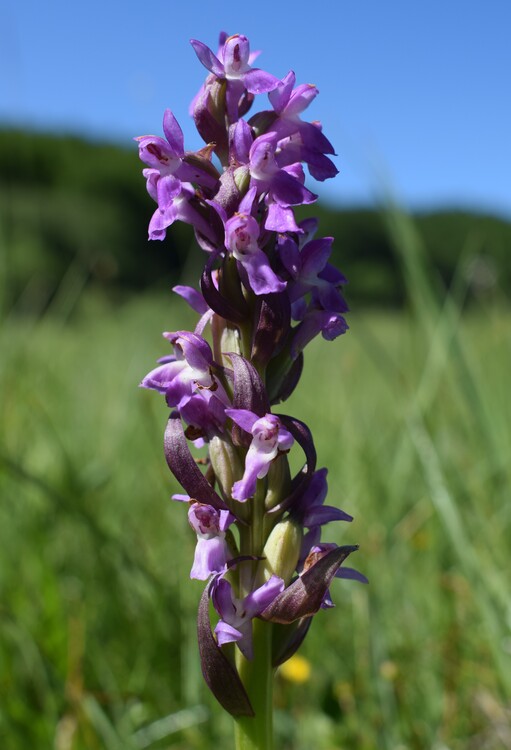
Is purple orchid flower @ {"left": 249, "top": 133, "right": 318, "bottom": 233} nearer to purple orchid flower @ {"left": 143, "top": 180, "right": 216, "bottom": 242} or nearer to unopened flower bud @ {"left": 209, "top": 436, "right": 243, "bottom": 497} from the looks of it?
purple orchid flower @ {"left": 143, "top": 180, "right": 216, "bottom": 242}


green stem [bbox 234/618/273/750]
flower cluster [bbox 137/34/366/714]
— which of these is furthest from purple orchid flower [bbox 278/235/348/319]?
green stem [bbox 234/618/273/750]

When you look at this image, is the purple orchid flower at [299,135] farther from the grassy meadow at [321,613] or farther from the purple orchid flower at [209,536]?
the purple orchid flower at [209,536]

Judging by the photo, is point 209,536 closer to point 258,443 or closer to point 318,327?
point 258,443

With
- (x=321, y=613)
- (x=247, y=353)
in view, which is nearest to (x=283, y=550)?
(x=247, y=353)

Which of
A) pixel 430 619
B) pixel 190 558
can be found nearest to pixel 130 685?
pixel 190 558

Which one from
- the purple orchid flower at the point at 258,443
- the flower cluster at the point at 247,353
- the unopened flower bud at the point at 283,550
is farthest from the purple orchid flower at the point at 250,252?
the unopened flower bud at the point at 283,550
